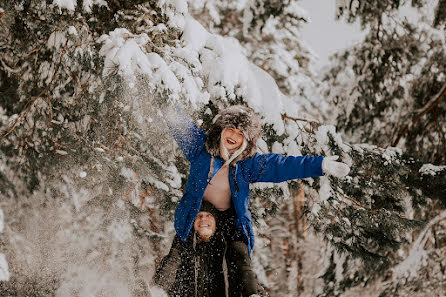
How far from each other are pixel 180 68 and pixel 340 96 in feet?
20.1

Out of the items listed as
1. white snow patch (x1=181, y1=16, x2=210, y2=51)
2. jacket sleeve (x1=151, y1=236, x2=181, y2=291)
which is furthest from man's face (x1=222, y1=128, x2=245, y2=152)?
white snow patch (x1=181, y1=16, x2=210, y2=51)

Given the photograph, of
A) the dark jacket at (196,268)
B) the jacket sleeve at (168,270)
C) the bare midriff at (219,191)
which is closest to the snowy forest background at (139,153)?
the bare midriff at (219,191)

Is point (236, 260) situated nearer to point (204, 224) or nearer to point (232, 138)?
point (204, 224)

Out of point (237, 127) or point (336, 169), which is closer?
point (336, 169)

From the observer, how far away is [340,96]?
8734mm

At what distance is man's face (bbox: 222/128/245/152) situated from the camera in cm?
310

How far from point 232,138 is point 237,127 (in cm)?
10

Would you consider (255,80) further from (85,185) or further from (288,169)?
(85,185)

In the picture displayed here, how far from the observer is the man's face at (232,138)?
3096 millimetres

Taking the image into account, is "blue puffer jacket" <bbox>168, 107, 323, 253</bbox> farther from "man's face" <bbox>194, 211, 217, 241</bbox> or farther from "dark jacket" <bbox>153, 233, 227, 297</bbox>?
"dark jacket" <bbox>153, 233, 227, 297</bbox>

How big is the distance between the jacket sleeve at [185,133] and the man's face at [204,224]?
1.54 ft

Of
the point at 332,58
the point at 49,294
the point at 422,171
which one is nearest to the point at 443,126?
the point at 422,171

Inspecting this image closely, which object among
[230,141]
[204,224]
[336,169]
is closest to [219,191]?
[204,224]

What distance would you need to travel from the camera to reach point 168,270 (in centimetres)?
320
